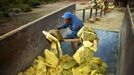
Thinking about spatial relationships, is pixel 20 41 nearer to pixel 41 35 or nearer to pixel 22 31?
pixel 22 31

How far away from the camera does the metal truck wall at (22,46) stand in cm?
455

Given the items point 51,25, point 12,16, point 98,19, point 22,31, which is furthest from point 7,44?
point 12,16

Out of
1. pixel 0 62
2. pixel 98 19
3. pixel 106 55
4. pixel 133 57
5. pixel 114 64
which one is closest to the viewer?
pixel 133 57

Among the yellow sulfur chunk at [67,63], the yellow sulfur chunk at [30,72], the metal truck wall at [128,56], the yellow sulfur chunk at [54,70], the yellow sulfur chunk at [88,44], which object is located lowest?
the yellow sulfur chunk at [30,72]

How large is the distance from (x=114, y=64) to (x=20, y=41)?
268cm

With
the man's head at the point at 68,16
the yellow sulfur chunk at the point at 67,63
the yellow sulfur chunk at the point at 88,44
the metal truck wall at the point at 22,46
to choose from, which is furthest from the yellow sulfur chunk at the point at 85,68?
the man's head at the point at 68,16

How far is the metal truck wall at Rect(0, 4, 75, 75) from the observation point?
4.55 meters

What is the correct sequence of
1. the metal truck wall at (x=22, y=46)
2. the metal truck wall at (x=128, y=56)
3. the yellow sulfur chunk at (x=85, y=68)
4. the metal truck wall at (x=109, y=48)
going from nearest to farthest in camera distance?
the metal truck wall at (x=128, y=56), the metal truck wall at (x=22, y=46), the yellow sulfur chunk at (x=85, y=68), the metal truck wall at (x=109, y=48)

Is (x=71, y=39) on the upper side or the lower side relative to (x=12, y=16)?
upper

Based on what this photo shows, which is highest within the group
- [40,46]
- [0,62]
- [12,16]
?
[0,62]

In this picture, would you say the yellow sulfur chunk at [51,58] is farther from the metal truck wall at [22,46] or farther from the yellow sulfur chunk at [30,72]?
the metal truck wall at [22,46]

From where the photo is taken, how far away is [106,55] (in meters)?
6.95

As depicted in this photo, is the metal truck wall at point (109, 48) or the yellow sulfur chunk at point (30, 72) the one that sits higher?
the yellow sulfur chunk at point (30, 72)

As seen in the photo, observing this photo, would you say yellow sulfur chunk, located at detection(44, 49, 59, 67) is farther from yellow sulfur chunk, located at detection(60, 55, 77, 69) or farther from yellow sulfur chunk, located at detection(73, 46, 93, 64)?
yellow sulfur chunk, located at detection(73, 46, 93, 64)
